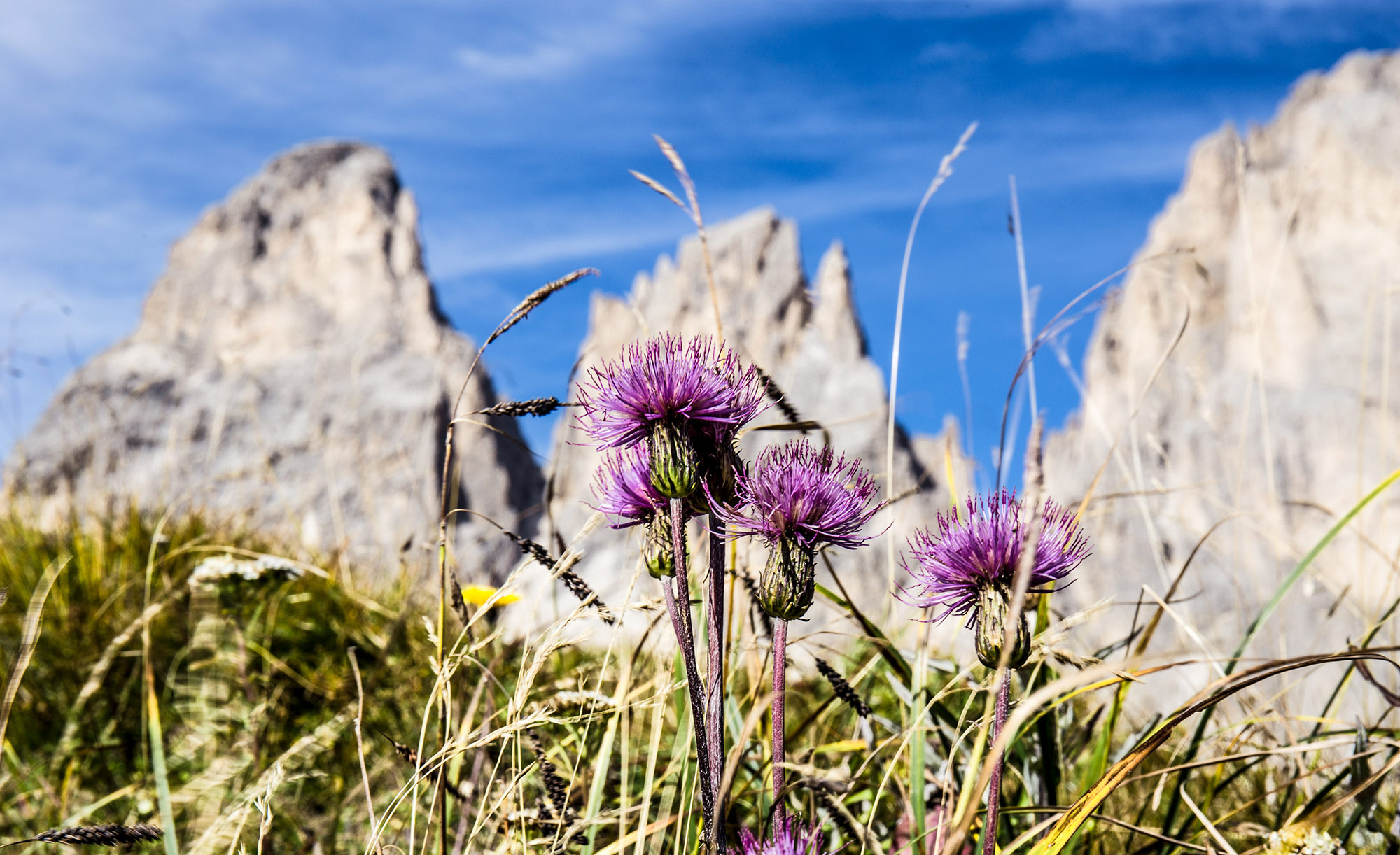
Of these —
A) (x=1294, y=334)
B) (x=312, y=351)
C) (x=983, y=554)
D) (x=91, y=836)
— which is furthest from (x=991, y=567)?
(x=1294, y=334)

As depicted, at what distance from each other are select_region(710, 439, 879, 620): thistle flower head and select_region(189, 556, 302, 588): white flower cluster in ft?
5.61

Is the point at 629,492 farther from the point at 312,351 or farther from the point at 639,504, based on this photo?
the point at 312,351

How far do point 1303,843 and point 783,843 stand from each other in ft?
3.83

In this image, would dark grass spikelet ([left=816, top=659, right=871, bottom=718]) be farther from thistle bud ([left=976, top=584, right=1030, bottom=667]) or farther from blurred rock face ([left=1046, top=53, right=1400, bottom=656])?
blurred rock face ([left=1046, top=53, right=1400, bottom=656])

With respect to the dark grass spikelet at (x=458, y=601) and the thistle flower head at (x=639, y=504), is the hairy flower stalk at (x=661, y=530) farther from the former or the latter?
the dark grass spikelet at (x=458, y=601)

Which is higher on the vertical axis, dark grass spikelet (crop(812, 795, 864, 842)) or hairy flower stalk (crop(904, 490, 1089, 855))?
hairy flower stalk (crop(904, 490, 1089, 855))

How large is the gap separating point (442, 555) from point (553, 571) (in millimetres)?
244

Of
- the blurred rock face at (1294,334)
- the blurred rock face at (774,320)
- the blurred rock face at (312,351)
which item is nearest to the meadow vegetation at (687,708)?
the blurred rock face at (312,351)

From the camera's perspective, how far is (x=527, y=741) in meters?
1.64

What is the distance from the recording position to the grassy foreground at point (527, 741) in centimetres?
152

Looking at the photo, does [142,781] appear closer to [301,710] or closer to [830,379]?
[301,710]

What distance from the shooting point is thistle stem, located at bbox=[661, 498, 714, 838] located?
3.70ft

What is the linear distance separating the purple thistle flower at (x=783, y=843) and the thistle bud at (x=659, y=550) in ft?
1.31

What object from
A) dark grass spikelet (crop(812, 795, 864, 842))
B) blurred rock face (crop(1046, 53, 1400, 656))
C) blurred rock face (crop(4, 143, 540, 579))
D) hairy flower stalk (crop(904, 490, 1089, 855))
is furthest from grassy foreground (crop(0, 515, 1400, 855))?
blurred rock face (crop(1046, 53, 1400, 656))
